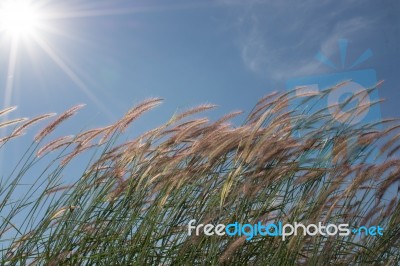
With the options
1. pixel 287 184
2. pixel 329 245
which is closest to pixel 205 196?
pixel 287 184

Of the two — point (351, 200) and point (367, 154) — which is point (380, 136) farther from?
point (351, 200)

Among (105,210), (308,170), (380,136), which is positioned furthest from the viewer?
(380,136)

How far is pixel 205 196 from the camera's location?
301cm

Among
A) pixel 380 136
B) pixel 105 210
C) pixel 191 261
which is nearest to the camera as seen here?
pixel 191 261

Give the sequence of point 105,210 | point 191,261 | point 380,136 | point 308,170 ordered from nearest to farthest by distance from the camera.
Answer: point 191,261 < point 105,210 < point 308,170 < point 380,136

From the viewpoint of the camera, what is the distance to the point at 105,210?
2922 millimetres

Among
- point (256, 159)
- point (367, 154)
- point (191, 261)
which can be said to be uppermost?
point (367, 154)

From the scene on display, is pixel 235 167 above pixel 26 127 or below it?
below

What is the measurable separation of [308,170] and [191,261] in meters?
0.84

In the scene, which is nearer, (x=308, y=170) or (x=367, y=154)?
(x=308, y=170)

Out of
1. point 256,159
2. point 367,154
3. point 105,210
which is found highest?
point 367,154

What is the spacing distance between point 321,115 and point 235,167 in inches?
29.4

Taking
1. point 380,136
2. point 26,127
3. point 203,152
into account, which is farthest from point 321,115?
point 26,127

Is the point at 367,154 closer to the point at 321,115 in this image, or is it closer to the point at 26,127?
the point at 321,115
